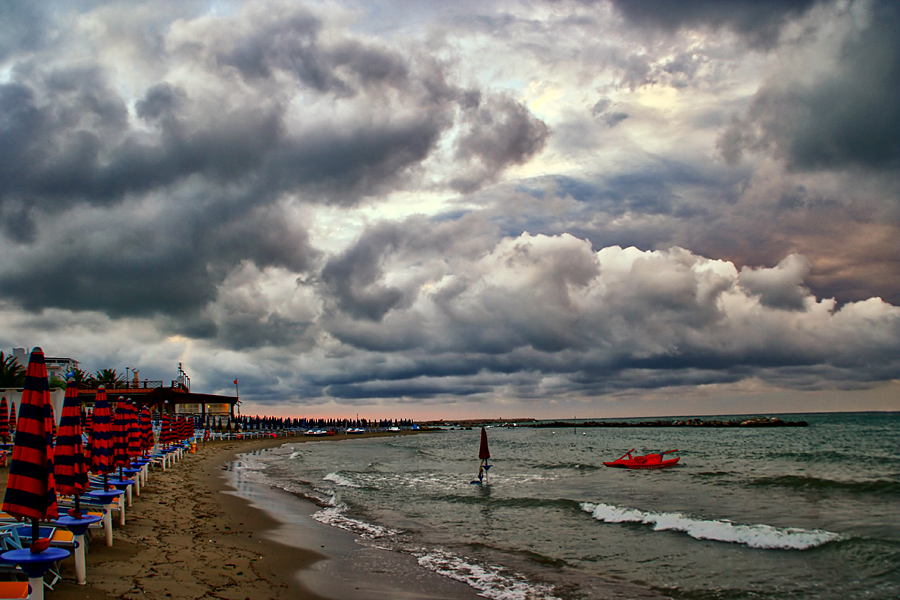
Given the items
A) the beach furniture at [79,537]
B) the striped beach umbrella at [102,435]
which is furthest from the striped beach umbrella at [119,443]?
the beach furniture at [79,537]

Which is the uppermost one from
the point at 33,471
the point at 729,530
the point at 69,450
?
the point at 33,471

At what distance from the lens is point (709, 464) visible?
34.6 m

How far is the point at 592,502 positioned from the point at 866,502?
9.34m

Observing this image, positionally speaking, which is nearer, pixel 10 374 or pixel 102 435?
pixel 102 435

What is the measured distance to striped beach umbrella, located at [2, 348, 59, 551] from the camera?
574cm

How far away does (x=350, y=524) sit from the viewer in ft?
55.6

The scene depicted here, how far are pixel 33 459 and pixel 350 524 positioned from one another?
12.3 meters

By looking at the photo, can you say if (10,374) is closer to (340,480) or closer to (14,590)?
(340,480)

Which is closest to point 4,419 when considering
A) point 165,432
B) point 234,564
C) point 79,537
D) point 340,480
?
point 165,432

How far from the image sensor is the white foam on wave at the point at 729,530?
1330cm

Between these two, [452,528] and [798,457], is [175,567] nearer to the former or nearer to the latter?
[452,528]

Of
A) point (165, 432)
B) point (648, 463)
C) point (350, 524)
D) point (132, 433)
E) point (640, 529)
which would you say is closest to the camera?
point (640, 529)

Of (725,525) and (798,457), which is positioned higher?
(725,525)

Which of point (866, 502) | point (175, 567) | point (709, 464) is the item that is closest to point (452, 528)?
point (175, 567)
